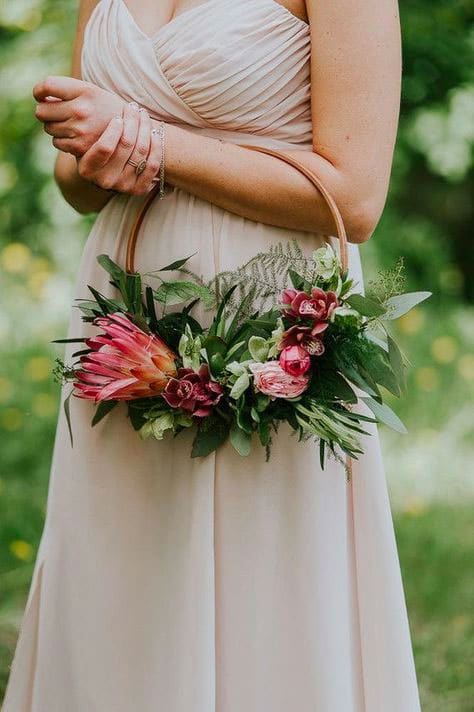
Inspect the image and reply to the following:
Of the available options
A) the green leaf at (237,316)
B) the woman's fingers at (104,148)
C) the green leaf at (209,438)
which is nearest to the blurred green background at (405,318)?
the green leaf at (209,438)

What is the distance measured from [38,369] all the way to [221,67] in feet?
9.05

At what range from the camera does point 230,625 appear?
1724 mm

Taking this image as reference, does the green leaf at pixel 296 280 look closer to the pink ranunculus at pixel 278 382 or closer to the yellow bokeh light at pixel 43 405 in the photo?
the pink ranunculus at pixel 278 382

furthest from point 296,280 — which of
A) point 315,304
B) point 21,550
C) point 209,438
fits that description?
point 21,550

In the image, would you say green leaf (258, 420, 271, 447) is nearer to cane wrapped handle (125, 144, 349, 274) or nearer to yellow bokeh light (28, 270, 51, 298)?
cane wrapped handle (125, 144, 349, 274)

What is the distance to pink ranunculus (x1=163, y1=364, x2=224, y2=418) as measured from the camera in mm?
1553

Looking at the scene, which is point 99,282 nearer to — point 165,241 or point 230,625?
point 165,241

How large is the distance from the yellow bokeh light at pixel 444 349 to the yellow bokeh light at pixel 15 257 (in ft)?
5.84

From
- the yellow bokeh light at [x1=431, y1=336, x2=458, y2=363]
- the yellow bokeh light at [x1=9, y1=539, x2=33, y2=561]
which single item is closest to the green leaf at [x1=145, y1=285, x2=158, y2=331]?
the yellow bokeh light at [x1=9, y1=539, x2=33, y2=561]

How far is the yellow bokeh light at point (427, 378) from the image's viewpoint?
14.3 ft

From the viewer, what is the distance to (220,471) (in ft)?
5.59

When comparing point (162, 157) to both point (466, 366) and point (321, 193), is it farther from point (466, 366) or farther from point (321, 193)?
point (466, 366)

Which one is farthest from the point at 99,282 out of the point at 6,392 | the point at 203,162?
the point at 6,392

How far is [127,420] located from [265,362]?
36 centimetres
